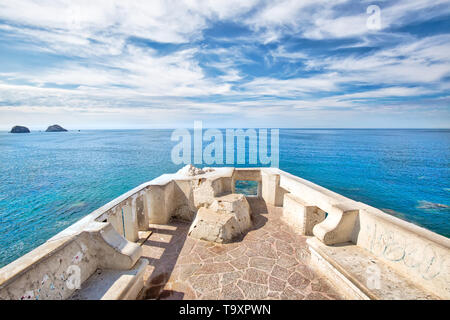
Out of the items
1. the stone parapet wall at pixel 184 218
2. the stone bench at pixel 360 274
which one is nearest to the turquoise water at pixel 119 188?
the stone parapet wall at pixel 184 218

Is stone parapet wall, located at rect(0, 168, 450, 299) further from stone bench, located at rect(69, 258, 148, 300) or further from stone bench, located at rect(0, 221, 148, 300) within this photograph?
stone bench, located at rect(69, 258, 148, 300)

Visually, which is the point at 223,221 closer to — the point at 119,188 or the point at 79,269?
the point at 79,269

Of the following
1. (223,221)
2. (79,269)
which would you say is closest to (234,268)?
(223,221)

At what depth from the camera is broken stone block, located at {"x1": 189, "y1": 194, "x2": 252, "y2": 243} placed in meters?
6.33

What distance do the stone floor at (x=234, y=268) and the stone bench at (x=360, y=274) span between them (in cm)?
33

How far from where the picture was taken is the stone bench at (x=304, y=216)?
21.8 ft

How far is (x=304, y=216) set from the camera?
21.7 feet

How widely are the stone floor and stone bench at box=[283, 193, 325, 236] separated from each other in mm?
290

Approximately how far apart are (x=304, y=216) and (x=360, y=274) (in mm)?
2629

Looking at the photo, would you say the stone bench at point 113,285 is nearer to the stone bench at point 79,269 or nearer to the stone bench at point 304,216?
the stone bench at point 79,269

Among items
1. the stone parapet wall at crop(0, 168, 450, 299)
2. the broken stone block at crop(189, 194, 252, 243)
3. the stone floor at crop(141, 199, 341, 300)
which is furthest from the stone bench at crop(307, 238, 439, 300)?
the broken stone block at crop(189, 194, 252, 243)

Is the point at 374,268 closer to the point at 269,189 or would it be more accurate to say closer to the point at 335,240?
the point at 335,240
